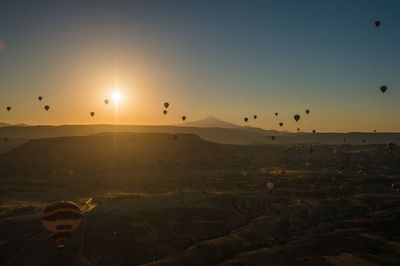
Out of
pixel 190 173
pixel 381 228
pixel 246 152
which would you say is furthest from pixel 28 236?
pixel 246 152

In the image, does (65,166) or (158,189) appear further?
(65,166)

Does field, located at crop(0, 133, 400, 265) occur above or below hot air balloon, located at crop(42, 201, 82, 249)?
below

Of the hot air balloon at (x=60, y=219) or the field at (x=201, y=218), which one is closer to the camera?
the hot air balloon at (x=60, y=219)

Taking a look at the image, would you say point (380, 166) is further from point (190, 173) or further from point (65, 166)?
point (65, 166)

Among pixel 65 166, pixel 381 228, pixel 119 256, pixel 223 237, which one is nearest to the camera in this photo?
pixel 119 256

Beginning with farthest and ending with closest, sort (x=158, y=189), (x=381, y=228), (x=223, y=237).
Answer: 1. (x=158, y=189)
2. (x=381, y=228)
3. (x=223, y=237)
